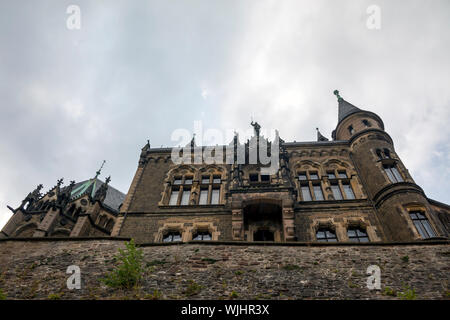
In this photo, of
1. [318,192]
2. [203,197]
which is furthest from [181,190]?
[318,192]

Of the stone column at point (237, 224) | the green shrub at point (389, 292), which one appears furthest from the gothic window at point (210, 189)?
the green shrub at point (389, 292)

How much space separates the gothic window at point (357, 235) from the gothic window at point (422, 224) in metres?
2.52

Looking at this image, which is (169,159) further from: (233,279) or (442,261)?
(442,261)

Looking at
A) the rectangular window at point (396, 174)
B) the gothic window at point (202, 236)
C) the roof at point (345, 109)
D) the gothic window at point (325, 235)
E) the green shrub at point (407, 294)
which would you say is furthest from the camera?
the roof at point (345, 109)

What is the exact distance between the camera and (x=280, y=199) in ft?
55.1

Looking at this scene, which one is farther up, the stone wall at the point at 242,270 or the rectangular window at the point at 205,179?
the rectangular window at the point at 205,179

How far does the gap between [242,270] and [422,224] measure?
35.6ft

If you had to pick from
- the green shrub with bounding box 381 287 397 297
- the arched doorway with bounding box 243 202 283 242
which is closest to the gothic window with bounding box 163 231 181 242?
the arched doorway with bounding box 243 202 283 242

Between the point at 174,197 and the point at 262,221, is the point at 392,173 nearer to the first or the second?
the point at 262,221

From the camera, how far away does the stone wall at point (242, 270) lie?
963 centimetres

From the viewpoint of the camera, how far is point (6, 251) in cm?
1270

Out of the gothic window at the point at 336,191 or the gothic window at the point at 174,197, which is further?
the gothic window at the point at 174,197

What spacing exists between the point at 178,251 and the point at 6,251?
7510 millimetres

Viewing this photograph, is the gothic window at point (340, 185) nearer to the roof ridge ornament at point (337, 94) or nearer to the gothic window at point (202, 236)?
the gothic window at point (202, 236)
